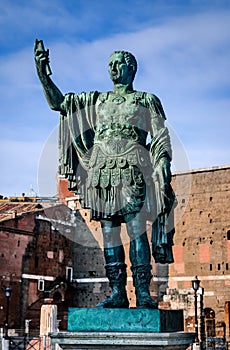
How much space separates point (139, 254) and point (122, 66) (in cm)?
162

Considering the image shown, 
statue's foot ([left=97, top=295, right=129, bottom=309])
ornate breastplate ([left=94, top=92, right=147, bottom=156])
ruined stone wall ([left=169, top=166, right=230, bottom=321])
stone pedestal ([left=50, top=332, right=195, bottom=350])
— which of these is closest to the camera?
stone pedestal ([left=50, top=332, right=195, bottom=350])

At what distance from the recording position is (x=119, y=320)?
4.43 metres

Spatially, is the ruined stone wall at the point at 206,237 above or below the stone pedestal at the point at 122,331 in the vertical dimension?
above

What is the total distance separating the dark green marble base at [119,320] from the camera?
4371 mm

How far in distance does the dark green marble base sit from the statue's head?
78.9 inches

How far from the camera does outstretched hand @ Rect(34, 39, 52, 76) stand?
5145 millimetres

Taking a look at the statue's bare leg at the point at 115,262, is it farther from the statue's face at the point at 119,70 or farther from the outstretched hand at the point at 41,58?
the outstretched hand at the point at 41,58

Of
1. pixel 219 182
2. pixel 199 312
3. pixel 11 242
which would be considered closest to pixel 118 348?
pixel 199 312

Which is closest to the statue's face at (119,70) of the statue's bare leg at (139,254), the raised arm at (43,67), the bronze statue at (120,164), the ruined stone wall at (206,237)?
the bronze statue at (120,164)

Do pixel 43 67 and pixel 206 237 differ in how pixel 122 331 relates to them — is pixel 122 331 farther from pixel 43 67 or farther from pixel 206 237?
pixel 206 237

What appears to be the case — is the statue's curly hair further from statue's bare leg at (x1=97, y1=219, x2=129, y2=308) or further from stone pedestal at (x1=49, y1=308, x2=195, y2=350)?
stone pedestal at (x1=49, y1=308, x2=195, y2=350)

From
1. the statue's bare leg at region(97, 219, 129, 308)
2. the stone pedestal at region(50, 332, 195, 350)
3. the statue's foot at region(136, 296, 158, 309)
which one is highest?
the statue's bare leg at region(97, 219, 129, 308)

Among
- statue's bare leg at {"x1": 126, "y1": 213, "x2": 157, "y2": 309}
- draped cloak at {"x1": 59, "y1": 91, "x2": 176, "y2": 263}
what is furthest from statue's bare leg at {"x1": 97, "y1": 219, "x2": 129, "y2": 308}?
draped cloak at {"x1": 59, "y1": 91, "x2": 176, "y2": 263}

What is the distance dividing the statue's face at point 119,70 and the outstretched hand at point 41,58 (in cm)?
55
